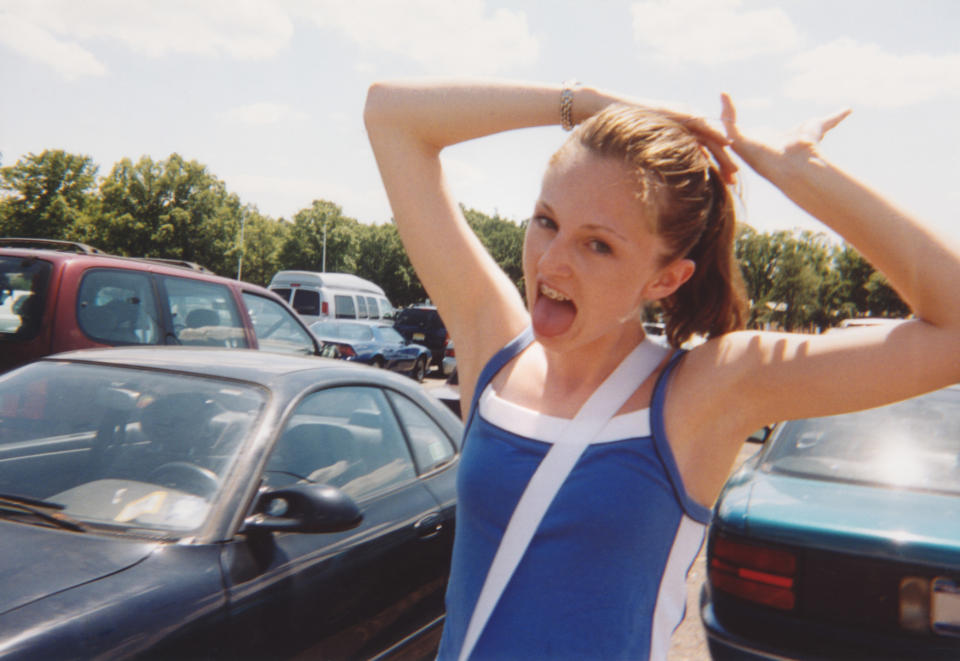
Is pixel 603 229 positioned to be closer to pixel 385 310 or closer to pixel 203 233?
pixel 385 310

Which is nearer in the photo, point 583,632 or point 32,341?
point 583,632

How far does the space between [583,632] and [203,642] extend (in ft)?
4.17

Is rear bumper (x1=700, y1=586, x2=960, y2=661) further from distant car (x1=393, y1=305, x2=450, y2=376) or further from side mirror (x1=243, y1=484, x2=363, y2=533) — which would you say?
distant car (x1=393, y1=305, x2=450, y2=376)

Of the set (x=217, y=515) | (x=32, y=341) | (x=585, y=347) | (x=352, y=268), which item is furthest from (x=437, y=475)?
(x=352, y=268)

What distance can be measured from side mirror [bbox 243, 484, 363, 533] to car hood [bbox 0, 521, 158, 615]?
0.32 m

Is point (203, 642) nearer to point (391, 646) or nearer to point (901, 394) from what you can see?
point (391, 646)

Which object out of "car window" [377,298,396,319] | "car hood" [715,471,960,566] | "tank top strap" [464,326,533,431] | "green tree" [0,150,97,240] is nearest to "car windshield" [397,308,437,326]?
"car window" [377,298,396,319]

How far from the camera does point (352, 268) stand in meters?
72.1

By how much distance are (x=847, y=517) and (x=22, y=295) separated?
16.2 ft

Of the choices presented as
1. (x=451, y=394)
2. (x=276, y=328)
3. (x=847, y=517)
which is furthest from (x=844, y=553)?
(x=276, y=328)

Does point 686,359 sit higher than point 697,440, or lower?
higher

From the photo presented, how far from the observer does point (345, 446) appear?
306cm

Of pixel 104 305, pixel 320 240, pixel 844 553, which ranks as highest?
pixel 320 240

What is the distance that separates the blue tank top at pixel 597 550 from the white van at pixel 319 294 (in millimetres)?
19031
